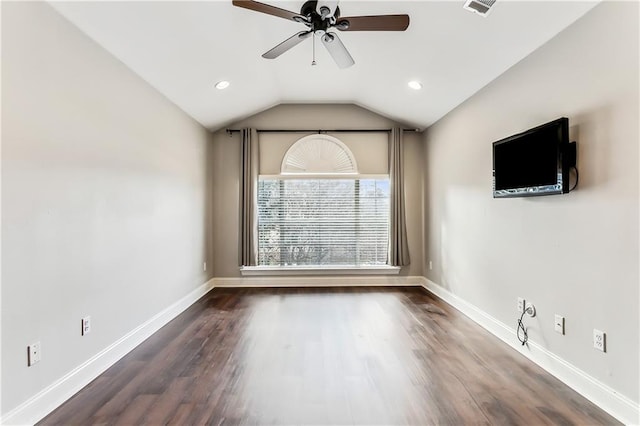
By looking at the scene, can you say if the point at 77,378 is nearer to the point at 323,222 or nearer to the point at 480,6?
the point at 323,222

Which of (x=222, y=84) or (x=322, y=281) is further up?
(x=222, y=84)

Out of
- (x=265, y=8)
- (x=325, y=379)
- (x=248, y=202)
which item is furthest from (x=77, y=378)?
(x=248, y=202)

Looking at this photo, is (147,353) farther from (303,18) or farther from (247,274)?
(303,18)

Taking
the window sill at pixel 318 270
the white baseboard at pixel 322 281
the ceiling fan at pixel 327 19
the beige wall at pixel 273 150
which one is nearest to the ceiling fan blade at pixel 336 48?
the ceiling fan at pixel 327 19

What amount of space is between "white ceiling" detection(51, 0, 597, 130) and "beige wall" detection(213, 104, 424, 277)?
0.65m

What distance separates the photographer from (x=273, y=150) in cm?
511

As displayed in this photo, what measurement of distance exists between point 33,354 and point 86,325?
43 centimetres

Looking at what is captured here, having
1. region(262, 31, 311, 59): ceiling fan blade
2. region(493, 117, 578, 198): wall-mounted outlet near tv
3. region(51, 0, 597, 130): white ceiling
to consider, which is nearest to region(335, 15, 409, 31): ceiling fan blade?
region(262, 31, 311, 59): ceiling fan blade

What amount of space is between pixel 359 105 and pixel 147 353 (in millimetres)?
4333

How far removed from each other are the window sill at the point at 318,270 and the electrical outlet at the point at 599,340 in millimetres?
3064

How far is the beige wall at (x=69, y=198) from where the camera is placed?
1758mm

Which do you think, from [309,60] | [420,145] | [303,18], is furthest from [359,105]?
[303,18]

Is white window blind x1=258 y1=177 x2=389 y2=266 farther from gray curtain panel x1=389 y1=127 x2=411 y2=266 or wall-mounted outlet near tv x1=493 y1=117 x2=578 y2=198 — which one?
wall-mounted outlet near tv x1=493 y1=117 x2=578 y2=198

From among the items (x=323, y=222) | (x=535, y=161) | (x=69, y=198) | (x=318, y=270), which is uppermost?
(x=535, y=161)
